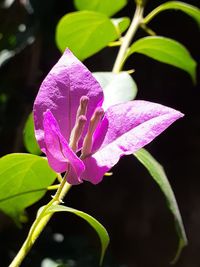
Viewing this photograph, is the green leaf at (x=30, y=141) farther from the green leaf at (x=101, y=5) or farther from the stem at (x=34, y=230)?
the green leaf at (x=101, y=5)

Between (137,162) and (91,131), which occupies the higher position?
(91,131)

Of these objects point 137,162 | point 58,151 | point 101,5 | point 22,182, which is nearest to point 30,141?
point 22,182

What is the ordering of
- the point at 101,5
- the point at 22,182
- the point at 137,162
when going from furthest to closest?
the point at 137,162 → the point at 101,5 → the point at 22,182

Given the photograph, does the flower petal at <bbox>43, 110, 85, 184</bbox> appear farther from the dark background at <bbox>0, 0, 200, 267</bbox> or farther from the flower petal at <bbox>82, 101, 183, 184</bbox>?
the dark background at <bbox>0, 0, 200, 267</bbox>

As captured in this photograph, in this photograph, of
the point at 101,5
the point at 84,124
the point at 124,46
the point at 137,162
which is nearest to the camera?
the point at 84,124

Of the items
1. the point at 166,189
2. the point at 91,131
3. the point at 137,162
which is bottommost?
the point at 137,162

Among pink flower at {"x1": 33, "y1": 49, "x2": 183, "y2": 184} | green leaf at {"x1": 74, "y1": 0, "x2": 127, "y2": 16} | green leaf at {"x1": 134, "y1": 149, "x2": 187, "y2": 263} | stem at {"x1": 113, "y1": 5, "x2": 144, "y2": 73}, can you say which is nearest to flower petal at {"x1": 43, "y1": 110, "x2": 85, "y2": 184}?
pink flower at {"x1": 33, "y1": 49, "x2": 183, "y2": 184}

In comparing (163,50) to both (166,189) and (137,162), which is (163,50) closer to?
(166,189)
